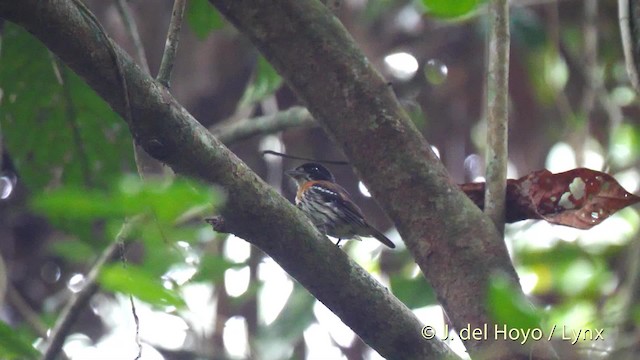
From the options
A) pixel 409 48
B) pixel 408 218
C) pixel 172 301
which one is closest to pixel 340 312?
pixel 408 218

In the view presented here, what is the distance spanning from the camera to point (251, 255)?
198 inches

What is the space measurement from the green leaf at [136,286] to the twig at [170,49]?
1306mm

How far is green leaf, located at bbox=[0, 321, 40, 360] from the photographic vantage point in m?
2.03

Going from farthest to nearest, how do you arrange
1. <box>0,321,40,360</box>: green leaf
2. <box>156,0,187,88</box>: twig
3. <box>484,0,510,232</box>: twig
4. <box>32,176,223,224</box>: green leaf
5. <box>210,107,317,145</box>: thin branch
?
<box>210,107,317,145</box>: thin branch, <box>484,0,510,232</box>: twig, <box>156,0,187,88</box>: twig, <box>0,321,40,360</box>: green leaf, <box>32,176,223,224</box>: green leaf

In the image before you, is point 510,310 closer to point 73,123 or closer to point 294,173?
point 73,123

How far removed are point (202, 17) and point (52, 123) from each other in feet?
2.86

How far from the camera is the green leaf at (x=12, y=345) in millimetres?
2025

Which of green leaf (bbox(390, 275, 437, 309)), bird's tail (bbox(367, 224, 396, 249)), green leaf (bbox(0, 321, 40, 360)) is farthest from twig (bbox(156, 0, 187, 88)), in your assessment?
bird's tail (bbox(367, 224, 396, 249))

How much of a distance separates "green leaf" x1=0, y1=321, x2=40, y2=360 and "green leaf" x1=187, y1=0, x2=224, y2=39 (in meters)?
2.46

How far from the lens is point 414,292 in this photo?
152 inches

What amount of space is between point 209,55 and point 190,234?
3.27 m

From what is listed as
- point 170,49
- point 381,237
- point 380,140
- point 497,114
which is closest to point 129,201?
point 170,49

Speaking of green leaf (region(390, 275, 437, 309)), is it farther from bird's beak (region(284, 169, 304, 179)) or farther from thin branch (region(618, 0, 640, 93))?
bird's beak (region(284, 169, 304, 179))

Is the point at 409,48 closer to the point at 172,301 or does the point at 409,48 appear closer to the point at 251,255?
the point at 251,255
